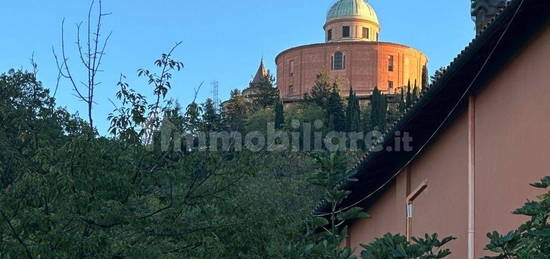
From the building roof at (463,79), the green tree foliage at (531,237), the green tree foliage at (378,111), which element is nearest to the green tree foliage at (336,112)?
the green tree foliage at (378,111)

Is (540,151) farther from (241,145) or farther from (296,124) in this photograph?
(296,124)

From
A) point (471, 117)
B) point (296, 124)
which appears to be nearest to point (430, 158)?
point (471, 117)

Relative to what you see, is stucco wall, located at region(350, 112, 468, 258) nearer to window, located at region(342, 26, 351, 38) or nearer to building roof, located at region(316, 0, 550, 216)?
building roof, located at region(316, 0, 550, 216)

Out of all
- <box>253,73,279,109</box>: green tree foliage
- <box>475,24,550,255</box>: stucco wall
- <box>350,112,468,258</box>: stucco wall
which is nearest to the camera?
<box>475,24,550,255</box>: stucco wall

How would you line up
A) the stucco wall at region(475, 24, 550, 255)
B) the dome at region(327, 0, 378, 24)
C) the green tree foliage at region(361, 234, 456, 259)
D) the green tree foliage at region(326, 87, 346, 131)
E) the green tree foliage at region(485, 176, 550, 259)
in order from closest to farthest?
the green tree foliage at region(485, 176, 550, 259) < the green tree foliage at region(361, 234, 456, 259) < the stucco wall at region(475, 24, 550, 255) < the green tree foliage at region(326, 87, 346, 131) < the dome at region(327, 0, 378, 24)

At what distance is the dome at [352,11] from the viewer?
84.3 meters

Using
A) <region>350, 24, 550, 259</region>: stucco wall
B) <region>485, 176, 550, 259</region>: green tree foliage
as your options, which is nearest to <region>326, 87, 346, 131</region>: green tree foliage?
<region>350, 24, 550, 259</region>: stucco wall

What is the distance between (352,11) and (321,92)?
15098mm

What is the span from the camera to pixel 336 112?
6725 centimetres

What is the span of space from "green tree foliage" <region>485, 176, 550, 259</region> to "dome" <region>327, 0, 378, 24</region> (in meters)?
79.5

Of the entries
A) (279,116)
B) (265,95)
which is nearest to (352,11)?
(265,95)

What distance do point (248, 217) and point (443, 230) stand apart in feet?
8.76

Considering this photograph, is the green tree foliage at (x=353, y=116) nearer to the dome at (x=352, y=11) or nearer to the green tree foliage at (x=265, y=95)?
the green tree foliage at (x=265, y=95)

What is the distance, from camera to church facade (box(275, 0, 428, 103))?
269 ft
